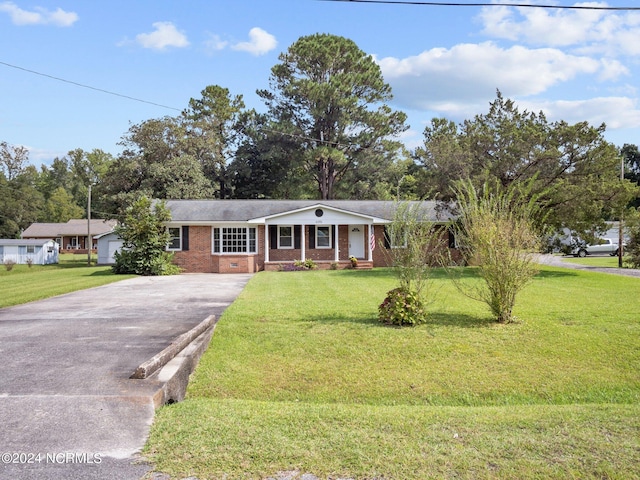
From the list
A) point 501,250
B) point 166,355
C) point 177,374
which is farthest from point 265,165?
point 177,374

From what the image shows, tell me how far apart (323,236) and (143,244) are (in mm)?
9166

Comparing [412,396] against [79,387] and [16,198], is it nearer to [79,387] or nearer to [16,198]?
[79,387]

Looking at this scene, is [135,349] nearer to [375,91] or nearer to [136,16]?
[136,16]

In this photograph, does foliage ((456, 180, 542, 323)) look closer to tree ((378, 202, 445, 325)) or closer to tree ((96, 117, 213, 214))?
tree ((378, 202, 445, 325))

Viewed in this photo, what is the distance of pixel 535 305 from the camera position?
10.8 m

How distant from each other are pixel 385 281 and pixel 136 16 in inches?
426

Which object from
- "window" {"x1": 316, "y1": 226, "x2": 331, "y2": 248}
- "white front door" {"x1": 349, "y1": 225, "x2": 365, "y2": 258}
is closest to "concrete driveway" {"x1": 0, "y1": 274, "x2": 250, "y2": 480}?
"window" {"x1": 316, "y1": 226, "x2": 331, "y2": 248}

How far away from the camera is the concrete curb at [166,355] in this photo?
5352 mm

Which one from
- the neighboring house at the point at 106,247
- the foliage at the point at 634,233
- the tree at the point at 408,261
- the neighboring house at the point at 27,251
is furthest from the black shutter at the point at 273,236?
the neighboring house at the point at 27,251

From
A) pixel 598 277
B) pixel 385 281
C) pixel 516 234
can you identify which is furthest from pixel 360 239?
pixel 516 234

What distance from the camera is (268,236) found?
25.6m

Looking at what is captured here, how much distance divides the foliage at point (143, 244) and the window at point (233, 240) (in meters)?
2.79

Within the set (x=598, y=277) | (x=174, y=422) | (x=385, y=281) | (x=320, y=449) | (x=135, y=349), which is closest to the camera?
(x=320, y=449)

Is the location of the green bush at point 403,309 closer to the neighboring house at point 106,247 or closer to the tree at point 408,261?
the tree at point 408,261
